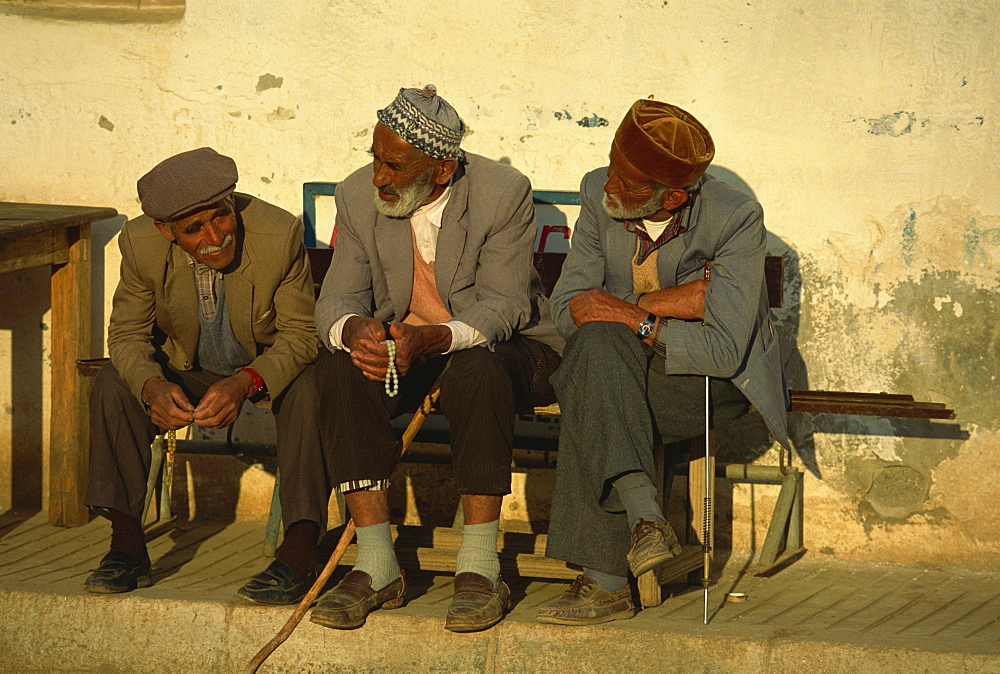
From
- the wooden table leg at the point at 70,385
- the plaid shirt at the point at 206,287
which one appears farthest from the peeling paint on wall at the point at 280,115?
the plaid shirt at the point at 206,287

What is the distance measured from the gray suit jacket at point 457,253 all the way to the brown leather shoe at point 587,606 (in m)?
0.93

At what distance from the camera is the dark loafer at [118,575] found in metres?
3.94

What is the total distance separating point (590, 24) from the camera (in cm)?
476

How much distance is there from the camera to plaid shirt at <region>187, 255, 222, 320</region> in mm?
4254

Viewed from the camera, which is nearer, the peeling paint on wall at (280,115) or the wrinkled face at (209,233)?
the wrinkled face at (209,233)

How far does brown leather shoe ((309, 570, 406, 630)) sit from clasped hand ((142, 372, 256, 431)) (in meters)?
0.73

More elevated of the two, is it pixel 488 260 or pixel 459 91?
pixel 459 91

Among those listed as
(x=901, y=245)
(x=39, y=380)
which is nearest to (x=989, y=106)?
(x=901, y=245)

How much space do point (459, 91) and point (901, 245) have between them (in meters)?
1.94

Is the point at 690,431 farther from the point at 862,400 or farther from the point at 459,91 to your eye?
the point at 459,91

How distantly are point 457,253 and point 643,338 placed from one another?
0.77 metres

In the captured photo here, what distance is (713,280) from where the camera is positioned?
12.6 feet

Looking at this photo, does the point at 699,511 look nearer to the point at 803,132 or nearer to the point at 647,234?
the point at 647,234

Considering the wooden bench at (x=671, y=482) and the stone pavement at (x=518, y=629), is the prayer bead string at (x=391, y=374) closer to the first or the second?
the wooden bench at (x=671, y=482)
